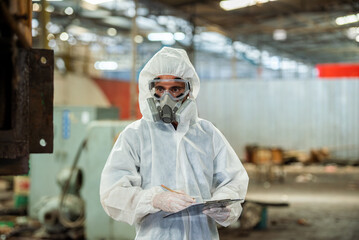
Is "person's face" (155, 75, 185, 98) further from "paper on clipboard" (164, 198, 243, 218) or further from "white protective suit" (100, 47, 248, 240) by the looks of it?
"paper on clipboard" (164, 198, 243, 218)

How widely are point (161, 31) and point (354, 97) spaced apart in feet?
22.3

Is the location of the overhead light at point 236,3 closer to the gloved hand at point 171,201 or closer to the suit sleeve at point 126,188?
the suit sleeve at point 126,188

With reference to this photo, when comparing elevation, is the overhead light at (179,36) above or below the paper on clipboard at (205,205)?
above

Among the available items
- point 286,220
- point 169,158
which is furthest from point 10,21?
point 286,220

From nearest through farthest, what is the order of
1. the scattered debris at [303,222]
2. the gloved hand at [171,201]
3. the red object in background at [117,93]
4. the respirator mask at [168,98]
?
the gloved hand at [171,201]
the respirator mask at [168,98]
the scattered debris at [303,222]
the red object in background at [117,93]

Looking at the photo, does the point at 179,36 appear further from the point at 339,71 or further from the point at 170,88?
the point at 170,88

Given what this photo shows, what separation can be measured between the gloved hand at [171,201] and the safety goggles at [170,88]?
51 centimetres

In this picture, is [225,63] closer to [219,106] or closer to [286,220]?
[219,106]

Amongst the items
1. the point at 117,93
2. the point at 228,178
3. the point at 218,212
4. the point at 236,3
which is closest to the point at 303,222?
the point at 228,178

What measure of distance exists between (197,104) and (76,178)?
20.6 feet

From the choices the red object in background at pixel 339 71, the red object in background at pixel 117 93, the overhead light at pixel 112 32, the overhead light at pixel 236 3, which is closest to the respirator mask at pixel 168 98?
the overhead light at pixel 236 3

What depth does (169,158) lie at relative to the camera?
2025 millimetres

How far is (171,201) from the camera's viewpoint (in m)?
1.81

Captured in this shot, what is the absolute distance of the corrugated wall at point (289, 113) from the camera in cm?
1421
